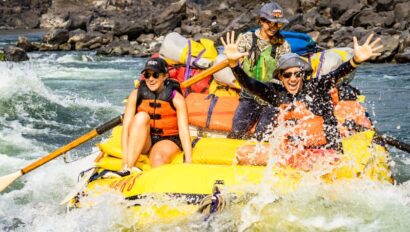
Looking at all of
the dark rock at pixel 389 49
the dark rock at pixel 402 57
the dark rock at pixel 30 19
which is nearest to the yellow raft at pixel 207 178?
the dark rock at pixel 402 57

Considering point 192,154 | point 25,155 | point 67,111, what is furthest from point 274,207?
point 67,111

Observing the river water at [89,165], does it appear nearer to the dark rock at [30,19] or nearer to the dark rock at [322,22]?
the dark rock at [322,22]

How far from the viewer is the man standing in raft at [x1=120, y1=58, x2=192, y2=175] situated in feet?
15.2

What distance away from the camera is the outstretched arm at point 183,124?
15.4 ft

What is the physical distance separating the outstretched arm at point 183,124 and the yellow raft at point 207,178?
0.64 feet

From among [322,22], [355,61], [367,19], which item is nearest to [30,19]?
[322,22]

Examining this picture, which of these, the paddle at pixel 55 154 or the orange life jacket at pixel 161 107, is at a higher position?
the orange life jacket at pixel 161 107

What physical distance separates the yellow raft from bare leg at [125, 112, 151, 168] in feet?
0.88

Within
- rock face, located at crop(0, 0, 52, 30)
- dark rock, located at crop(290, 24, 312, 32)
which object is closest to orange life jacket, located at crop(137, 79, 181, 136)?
dark rock, located at crop(290, 24, 312, 32)

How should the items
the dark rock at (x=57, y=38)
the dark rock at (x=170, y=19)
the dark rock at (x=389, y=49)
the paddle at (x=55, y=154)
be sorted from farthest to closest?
the dark rock at (x=170, y=19)
the dark rock at (x=57, y=38)
the dark rock at (x=389, y=49)
the paddle at (x=55, y=154)

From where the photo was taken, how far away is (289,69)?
4230mm

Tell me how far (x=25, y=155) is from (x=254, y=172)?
4.27 m

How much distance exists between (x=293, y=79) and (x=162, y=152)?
49.9 inches

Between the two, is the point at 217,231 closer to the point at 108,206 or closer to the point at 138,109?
the point at 108,206
